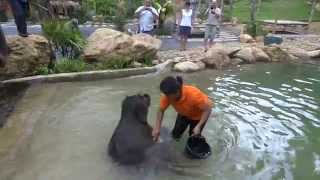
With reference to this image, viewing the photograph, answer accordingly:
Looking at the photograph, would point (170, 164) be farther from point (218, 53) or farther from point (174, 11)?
point (174, 11)

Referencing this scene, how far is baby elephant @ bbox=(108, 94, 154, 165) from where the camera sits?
6734 millimetres

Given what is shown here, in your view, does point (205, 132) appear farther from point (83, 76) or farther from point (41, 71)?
point (41, 71)

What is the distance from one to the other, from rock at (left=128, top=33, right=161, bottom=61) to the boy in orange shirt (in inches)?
257

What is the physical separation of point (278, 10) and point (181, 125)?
23129 millimetres

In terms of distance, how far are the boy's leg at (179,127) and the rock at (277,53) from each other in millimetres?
8730

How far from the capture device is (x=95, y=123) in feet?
29.1

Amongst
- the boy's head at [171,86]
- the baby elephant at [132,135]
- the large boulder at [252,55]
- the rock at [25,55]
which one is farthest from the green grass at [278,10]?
the boy's head at [171,86]

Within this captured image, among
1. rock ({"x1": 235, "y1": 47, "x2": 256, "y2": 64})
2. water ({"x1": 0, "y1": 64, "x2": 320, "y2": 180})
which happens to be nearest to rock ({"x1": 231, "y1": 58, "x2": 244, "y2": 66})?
rock ({"x1": 235, "y1": 47, "x2": 256, "y2": 64})

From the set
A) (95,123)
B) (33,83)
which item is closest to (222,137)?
(95,123)

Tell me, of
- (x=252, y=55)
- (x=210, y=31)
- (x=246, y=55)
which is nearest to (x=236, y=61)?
(x=246, y=55)

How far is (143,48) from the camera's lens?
13727mm

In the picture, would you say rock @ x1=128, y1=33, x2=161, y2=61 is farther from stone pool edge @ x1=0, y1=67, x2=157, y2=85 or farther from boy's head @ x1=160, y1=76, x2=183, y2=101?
boy's head @ x1=160, y1=76, x2=183, y2=101

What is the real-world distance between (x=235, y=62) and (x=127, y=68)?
12.2ft

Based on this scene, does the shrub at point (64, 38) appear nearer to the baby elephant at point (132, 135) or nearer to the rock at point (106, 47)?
the rock at point (106, 47)
